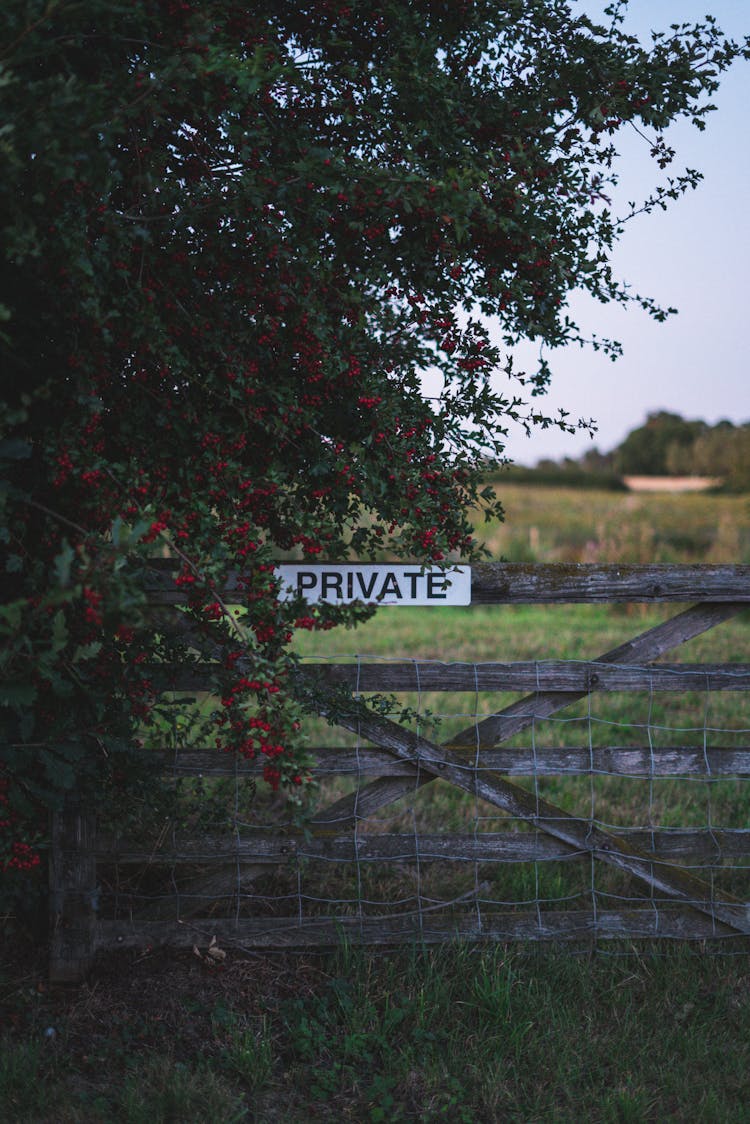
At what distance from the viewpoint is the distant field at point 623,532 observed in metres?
17.5

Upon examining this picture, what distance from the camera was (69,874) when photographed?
13.5 feet

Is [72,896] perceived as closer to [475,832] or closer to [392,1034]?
[392,1034]

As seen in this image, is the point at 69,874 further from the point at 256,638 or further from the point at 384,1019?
the point at 256,638

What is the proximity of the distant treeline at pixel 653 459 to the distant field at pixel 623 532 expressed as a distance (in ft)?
23.9

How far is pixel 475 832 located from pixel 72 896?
1.82m

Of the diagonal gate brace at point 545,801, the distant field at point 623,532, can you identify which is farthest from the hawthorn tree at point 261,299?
the distant field at point 623,532

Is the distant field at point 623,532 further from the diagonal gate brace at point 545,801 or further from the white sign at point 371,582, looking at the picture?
the white sign at point 371,582

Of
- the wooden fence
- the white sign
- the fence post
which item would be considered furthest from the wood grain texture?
the white sign

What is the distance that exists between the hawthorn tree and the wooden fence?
1.50 feet

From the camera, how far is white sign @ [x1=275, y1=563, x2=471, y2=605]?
13.5 feet

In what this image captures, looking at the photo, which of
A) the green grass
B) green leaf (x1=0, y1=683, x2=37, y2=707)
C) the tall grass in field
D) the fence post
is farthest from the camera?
the tall grass in field

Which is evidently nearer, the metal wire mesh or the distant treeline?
the metal wire mesh

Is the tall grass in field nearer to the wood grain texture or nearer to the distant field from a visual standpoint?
the distant field

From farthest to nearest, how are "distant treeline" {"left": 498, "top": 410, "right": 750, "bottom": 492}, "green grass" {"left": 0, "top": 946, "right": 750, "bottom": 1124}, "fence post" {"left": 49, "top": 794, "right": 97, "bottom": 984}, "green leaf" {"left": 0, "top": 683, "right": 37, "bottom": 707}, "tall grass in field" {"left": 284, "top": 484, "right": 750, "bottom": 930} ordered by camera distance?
"distant treeline" {"left": 498, "top": 410, "right": 750, "bottom": 492}
"tall grass in field" {"left": 284, "top": 484, "right": 750, "bottom": 930}
"fence post" {"left": 49, "top": 794, "right": 97, "bottom": 984}
"green grass" {"left": 0, "top": 946, "right": 750, "bottom": 1124}
"green leaf" {"left": 0, "top": 683, "right": 37, "bottom": 707}
